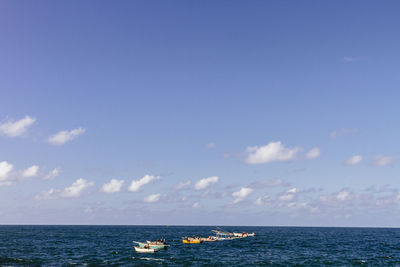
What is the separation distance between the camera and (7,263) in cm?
6738

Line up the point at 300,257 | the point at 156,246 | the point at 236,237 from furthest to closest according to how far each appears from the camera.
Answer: the point at 236,237 → the point at 156,246 → the point at 300,257

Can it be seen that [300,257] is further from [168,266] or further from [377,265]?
[168,266]

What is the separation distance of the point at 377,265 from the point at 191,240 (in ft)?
208

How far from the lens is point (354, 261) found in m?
79.3

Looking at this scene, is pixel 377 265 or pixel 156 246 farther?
pixel 156 246

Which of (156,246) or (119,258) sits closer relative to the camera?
(119,258)

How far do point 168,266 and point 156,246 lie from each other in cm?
2895

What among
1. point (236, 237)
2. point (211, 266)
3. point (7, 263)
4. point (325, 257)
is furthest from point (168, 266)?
point (236, 237)

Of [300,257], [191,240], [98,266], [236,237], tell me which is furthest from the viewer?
[236,237]

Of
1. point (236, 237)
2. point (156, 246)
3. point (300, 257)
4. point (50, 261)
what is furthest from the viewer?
point (236, 237)

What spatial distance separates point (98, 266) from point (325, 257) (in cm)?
5409

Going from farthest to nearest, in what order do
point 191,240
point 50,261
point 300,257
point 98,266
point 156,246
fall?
point 191,240 < point 156,246 < point 300,257 < point 50,261 < point 98,266

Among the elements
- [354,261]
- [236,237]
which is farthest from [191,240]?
[354,261]

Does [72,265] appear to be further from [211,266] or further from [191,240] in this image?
[191,240]
